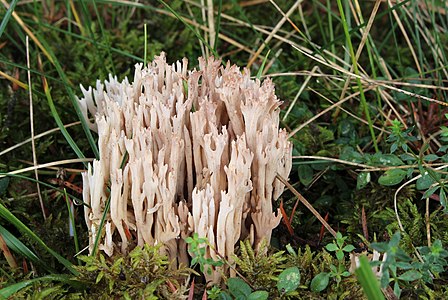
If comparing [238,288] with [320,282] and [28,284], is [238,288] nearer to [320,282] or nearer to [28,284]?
[320,282]

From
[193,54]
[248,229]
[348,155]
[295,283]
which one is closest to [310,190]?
[348,155]

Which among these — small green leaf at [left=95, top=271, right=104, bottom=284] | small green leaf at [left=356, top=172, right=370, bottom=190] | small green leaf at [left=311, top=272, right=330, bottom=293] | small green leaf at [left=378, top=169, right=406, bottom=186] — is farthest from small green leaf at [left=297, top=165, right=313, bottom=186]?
small green leaf at [left=95, top=271, right=104, bottom=284]

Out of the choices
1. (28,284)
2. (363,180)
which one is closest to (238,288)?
(28,284)

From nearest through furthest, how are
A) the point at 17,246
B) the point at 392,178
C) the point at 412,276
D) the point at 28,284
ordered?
the point at 412,276
the point at 28,284
the point at 17,246
the point at 392,178

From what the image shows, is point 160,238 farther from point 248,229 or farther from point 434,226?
point 434,226

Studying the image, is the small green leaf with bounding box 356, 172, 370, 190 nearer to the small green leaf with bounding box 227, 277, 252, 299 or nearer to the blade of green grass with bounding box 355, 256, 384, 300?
the small green leaf with bounding box 227, 277, 252, 299

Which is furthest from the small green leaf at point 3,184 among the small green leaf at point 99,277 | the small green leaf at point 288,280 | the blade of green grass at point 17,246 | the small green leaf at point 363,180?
the small green leaf at point 363,180
